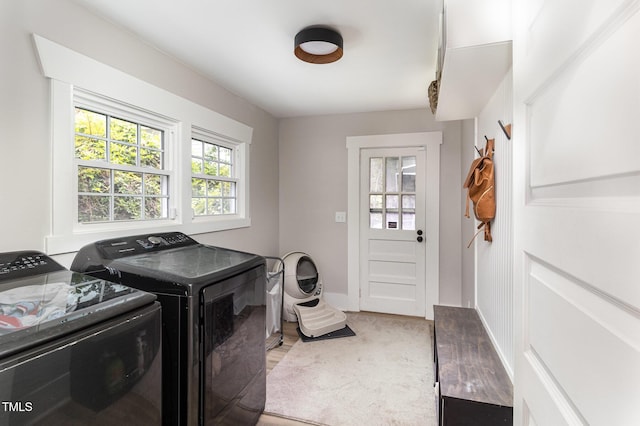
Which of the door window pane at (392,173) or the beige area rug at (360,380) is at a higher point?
the door window pane at (392,173)

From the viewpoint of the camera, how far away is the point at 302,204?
395cm

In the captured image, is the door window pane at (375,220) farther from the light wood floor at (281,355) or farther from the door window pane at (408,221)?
the light wood floor at (281,355)

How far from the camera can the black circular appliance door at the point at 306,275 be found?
3533 mm

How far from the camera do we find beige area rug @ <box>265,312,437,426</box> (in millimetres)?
1948

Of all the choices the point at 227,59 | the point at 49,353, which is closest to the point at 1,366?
the point at 49,353

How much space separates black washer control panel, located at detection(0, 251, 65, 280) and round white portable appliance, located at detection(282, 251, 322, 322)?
2.27 metres

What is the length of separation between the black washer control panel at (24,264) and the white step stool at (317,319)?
A: 84.5 inches

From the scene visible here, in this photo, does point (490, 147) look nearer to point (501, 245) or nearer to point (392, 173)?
point (501, 245)

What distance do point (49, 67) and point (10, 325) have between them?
4.46ft

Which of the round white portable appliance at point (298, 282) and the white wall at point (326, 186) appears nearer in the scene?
the round white portable appliance at point (298, 282)

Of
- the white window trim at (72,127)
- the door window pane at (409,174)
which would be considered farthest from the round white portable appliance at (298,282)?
the door window pane at (409,174)

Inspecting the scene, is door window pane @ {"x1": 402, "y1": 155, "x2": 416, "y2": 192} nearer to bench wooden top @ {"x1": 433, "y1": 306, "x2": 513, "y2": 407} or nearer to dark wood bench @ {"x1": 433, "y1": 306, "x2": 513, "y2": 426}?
bench wooden top @ {"x1": 433, "y1": 306, "x2": 513, "y2": 407}

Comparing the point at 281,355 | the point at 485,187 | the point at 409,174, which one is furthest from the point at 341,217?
the point at 485,187

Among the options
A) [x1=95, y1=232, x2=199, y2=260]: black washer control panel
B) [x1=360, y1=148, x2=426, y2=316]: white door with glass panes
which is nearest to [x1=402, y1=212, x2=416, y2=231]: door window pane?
[x1=360, y1=148, x2=426, y2=316]: white door with glass panes
